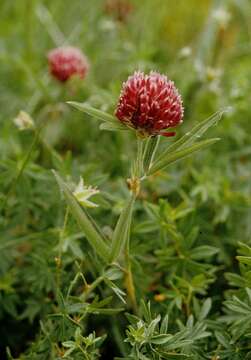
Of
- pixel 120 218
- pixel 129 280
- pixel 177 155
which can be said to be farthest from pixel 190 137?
pixel 129 280

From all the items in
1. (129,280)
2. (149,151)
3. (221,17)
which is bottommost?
(129,280)

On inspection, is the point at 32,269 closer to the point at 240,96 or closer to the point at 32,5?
the point at 240,96

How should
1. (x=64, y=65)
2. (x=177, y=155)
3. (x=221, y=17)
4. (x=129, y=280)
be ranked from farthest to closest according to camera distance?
(x=221, y=17) < (x=64, y=65) < (x=129, y=280) < (x=177, y=155)

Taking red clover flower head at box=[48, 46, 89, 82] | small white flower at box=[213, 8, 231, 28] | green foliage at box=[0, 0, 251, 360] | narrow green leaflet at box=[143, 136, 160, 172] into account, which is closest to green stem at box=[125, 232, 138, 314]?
green foliage at box=[0, 0, 251, 360]

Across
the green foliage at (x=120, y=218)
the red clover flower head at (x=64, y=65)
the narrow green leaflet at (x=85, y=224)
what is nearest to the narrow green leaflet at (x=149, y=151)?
the green foliage at (x=120, y=218)

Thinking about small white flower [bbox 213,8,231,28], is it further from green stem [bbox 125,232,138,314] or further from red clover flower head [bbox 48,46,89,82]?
green stem [bbox 125,232,138,314]

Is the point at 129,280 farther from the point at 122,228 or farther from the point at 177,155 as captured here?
the point at 177,155

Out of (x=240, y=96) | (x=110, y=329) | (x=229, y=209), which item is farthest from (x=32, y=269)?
(x=240, y=96)
